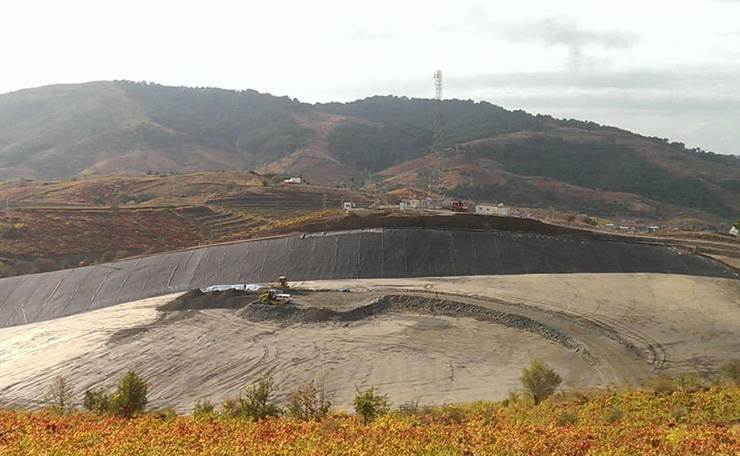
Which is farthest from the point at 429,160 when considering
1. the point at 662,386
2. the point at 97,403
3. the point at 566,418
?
the point at 566,418

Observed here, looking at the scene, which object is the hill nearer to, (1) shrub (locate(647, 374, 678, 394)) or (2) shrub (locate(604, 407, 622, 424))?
(1) shrub (locate(647, 374, 678, 394))

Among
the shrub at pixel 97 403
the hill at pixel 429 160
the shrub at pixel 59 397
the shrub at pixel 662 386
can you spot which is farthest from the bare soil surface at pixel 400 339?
the hill at pixel 429 160

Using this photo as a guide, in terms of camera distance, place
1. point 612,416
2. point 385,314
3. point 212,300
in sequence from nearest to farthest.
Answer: point 612,416, point 385,314, point 212,300

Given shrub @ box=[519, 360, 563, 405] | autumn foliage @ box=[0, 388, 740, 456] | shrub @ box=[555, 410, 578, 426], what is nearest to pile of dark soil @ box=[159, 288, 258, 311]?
autumn foliage @ box=[0, 388, 740, 456]

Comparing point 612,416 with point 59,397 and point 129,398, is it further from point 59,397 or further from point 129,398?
point 59,397

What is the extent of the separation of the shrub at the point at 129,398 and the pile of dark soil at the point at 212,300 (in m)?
16.8

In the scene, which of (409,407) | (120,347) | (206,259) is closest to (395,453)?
(409,407)

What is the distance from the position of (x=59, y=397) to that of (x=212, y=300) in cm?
1426

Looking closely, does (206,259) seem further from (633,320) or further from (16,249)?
(633,320)

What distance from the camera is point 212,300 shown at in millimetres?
37031

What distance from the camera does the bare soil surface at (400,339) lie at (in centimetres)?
2441

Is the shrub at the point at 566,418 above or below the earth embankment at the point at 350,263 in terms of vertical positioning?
above

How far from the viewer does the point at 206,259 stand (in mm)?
45562

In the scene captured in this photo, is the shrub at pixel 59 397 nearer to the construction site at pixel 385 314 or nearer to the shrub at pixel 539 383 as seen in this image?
the construction site at pixel 385 314
